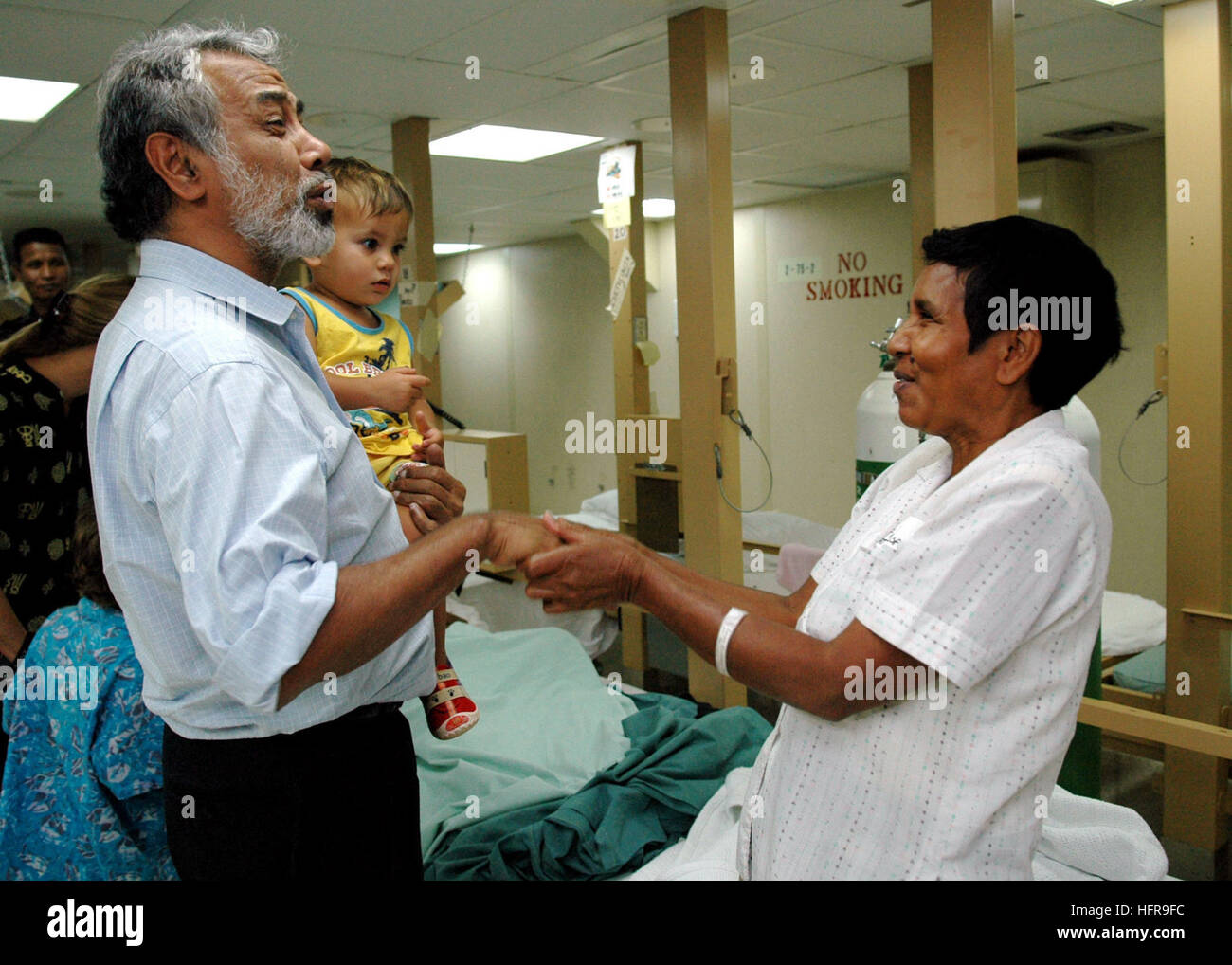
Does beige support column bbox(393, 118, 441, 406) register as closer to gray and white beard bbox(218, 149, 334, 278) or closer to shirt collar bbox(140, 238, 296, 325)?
gray and white beard bbox(218, 149, 334, 278)

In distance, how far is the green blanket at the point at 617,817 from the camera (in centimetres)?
223

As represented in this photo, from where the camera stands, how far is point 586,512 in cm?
565

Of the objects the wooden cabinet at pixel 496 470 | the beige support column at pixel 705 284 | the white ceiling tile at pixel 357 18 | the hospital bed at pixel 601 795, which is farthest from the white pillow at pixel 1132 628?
the white ceiling tile at pixel 357 18

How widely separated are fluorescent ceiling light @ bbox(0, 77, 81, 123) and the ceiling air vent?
451cm

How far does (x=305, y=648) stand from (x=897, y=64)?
352 cm

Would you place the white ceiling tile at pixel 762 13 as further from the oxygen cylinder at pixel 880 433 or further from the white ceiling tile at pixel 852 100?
the oxygen cylinder at pixel 880 433

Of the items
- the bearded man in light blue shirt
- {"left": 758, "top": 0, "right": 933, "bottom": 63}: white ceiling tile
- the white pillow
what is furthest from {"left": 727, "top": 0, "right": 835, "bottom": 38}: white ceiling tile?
the white pillow

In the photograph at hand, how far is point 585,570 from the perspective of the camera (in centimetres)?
138

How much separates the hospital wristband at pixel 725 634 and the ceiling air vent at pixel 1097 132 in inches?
175

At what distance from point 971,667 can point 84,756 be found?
1.60 metres

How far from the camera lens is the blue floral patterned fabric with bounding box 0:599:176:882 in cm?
179

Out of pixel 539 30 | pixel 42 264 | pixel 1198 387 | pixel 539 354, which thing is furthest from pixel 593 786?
pixel 539 354
